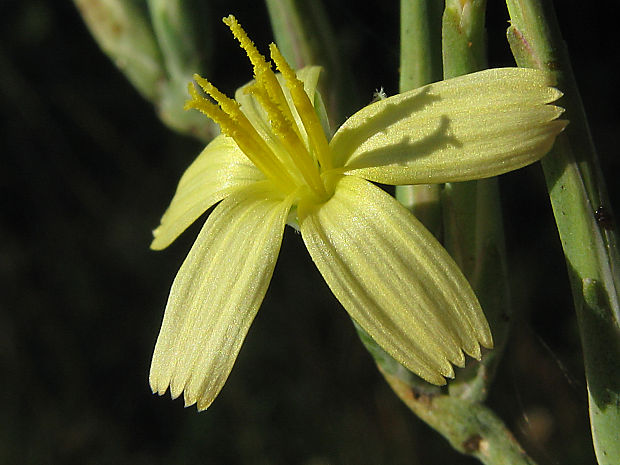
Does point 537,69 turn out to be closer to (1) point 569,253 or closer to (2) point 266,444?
(1) point 569,253

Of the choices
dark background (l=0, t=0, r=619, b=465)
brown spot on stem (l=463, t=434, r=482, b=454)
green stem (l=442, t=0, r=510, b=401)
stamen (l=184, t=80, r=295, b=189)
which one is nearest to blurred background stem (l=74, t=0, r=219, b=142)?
stamen (l=184, t=80, r=295, b=189)

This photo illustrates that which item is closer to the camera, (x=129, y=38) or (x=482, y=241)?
(x=482, y=241)

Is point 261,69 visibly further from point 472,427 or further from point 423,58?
point 472,427

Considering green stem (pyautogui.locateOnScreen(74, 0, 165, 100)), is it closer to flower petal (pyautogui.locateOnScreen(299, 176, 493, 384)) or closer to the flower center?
the flower center

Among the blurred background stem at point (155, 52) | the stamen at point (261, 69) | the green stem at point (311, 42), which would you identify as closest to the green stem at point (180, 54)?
the blurred background stem at point (155, 52)

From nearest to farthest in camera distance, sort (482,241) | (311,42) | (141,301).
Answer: (482,241), (311,42), (141,301)

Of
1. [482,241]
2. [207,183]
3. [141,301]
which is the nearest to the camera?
[482,241]

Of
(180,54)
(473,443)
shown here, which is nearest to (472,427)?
(473,443)

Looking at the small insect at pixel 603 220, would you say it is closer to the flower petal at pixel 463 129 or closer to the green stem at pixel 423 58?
the flower petal at pixel 463 129
